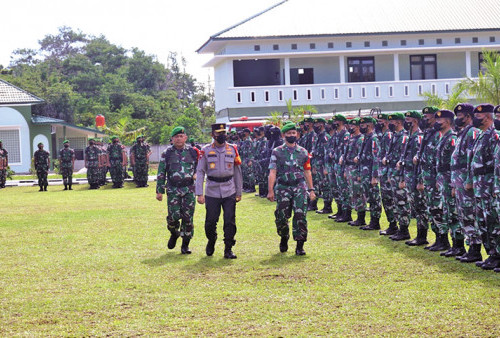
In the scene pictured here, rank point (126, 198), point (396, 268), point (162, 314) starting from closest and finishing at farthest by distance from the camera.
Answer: point (162, 314) → point (396, 268) → point (126, 198)

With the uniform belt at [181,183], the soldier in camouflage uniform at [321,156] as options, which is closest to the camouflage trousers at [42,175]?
the soldier in camouflage uniform at [321,156]

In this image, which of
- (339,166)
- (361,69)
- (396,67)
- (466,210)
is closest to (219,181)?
(466,210)

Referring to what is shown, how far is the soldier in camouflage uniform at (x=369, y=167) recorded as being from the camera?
531 inches

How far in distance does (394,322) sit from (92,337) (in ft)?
9.11

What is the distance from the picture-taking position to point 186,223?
37.9 ft

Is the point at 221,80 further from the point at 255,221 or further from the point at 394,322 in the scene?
the point at 394,322

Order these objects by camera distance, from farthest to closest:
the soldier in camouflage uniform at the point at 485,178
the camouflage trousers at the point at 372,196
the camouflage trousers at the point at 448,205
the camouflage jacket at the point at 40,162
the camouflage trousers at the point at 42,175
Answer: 1. the camouflage jacket at the point at 40,162
2. the camouflage trousers at the point at 42,175
3. the camouflage trousers at the point at 372,196
4. the camouflage trousers at the point at 448,205
5. the soldier in camouflage uniform at the point at 485,178

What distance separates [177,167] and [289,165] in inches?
69.2

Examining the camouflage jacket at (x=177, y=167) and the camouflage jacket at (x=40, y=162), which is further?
the camouflage jacket at (x=40, y=162)

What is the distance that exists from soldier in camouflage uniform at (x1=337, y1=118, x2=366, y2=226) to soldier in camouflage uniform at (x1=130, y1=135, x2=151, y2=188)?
1635cm

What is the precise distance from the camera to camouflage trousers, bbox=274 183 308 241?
11.0 m

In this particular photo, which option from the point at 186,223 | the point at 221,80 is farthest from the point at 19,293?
the point at 221,80

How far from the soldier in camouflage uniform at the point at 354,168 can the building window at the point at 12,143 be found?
115 ft

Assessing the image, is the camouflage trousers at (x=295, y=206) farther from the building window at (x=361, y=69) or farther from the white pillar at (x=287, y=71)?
the building window at (x=361, y=69)
